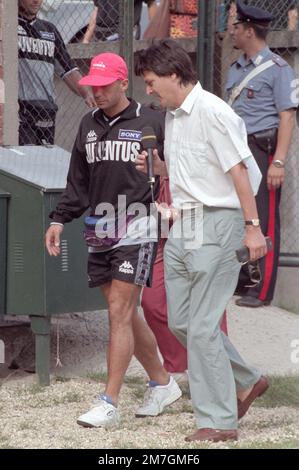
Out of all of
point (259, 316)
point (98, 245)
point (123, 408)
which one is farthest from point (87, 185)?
point (259, 316)

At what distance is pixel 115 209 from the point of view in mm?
6250

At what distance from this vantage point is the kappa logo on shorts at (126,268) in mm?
6176

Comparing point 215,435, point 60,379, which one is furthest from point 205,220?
point 60,379

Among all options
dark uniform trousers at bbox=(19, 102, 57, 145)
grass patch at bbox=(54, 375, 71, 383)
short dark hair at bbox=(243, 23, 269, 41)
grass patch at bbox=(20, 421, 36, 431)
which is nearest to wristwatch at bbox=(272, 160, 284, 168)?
short dark hair at bbox=(243, 23, 269, 41)

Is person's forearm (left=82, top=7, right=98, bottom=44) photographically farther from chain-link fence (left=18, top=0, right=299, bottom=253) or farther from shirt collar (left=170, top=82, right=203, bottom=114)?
shirt collar (left=170, top=82, right=203, bottom=114)

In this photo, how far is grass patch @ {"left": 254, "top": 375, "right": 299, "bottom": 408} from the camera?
6766 millimetres

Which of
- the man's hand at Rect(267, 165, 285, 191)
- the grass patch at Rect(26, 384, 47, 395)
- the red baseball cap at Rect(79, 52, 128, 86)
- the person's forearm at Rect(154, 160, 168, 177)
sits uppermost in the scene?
the red baseball cap at Rect(79, 52, 128, 86)

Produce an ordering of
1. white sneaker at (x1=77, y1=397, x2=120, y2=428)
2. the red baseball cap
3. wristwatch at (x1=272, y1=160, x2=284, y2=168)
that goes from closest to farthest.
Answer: white sneaker at (x1=77, y1=397, x2=120, y2=428) → the red baseball cap → wristwatch at (x1=272, y1=160, x2=284, y2=168)

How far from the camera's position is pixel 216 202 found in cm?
568

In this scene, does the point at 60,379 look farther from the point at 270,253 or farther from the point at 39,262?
the point at 270,253

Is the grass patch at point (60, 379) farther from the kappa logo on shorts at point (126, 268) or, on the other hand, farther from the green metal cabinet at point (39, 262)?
the kappa logo on shorts at point (126, 268)

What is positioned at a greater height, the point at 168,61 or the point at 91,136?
the point at 168,61

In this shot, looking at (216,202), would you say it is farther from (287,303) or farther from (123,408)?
(287,303)

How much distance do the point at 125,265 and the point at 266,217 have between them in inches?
110
